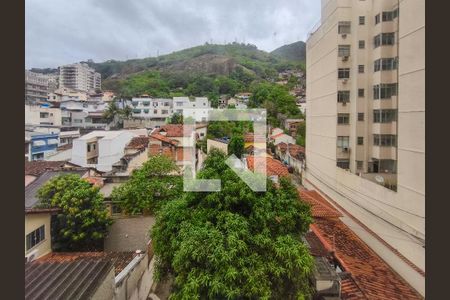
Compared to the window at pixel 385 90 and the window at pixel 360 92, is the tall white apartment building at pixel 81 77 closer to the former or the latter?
the window at pixel 360 92

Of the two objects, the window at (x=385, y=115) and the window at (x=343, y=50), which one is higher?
the window at (x=343, y=50)

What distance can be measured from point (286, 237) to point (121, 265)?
10.8 ft

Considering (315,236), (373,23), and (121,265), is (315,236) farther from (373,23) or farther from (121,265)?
(373,23)

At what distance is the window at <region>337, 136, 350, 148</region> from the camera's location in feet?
28.3

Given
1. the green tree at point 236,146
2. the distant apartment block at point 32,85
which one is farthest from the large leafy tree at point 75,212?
the green tree at point 236,146

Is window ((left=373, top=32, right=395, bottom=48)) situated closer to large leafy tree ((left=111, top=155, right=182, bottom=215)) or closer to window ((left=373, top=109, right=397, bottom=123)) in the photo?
window ((left=373, top=109, right=397, bottom=123))

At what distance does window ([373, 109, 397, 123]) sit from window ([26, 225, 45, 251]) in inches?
329

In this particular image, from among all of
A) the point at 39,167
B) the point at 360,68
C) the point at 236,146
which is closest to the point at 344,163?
the point at 360,68

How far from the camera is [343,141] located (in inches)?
340

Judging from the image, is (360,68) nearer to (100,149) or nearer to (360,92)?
(360,92)

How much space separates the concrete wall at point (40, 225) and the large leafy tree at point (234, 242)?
2.93m

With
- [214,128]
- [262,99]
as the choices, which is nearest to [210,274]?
[214,128]

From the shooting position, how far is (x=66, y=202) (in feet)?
18.6

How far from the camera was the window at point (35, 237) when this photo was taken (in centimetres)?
506
